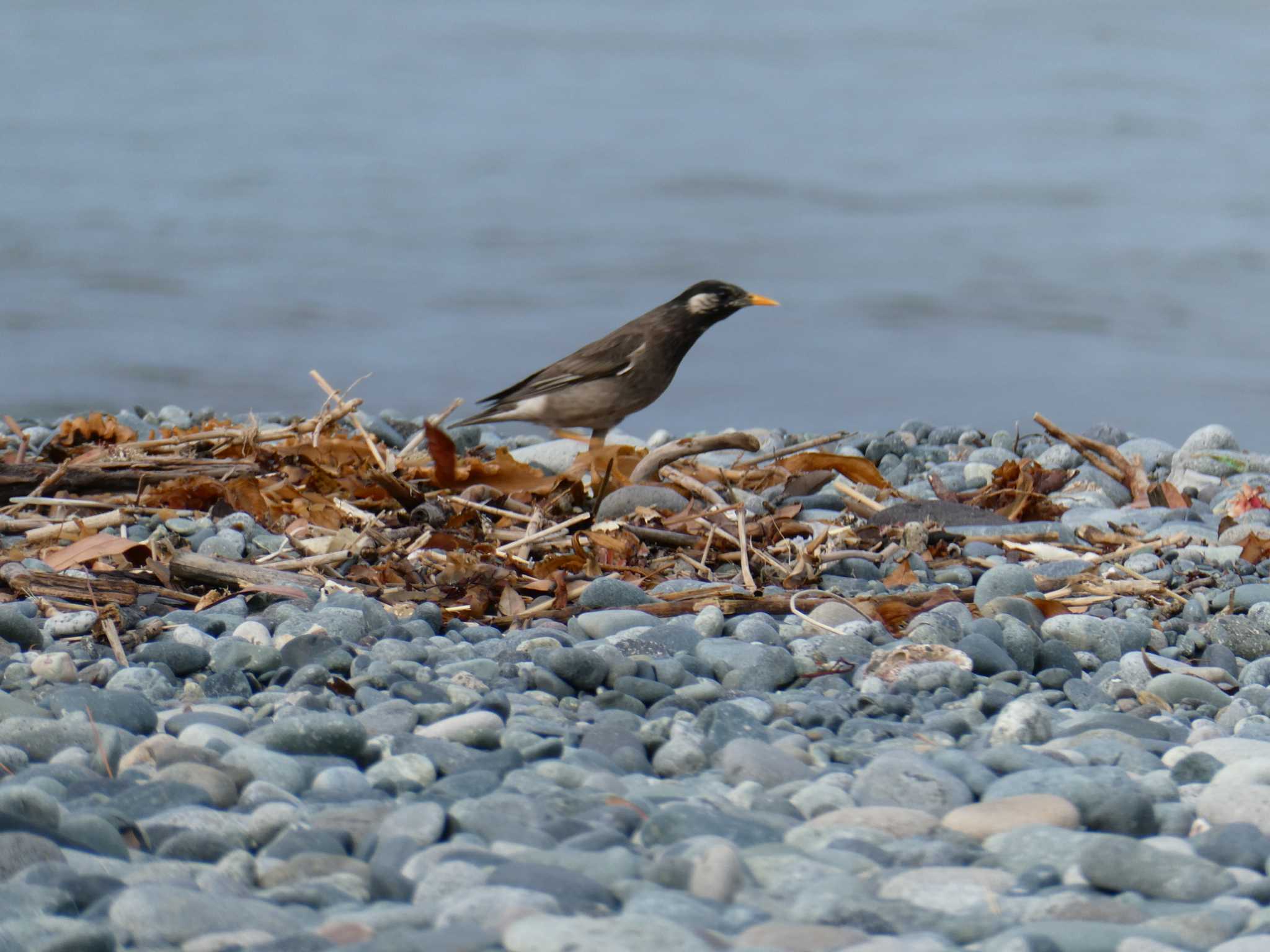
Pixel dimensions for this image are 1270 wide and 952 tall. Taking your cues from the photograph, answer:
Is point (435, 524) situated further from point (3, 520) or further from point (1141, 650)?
point (1141, 650)

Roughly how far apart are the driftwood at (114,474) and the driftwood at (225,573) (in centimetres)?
102

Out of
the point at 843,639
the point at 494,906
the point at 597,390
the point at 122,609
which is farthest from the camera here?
the point at 597,390

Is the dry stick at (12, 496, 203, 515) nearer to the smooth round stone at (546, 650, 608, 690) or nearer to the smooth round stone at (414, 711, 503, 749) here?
the smooth round stone at (546, 650, 608, 690)

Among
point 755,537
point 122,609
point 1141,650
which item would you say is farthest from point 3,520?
point 1141,650

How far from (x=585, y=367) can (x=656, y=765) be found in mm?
3971

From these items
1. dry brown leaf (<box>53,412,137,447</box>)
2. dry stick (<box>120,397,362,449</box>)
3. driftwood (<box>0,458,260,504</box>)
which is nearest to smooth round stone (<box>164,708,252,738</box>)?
driftwood (<box>0,458,260,504</box>)

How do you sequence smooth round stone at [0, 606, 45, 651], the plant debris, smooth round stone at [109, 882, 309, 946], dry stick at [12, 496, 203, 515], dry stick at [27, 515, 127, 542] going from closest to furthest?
smooth round stone at [109, 882, 309, 946], smooth round stone at [0, 606, 45, 651], the plant debris, dry stick at [27, 515, 127, 542], dry stick at [12, 496, 203, 515]

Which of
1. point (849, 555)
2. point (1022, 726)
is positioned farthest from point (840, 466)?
point (1022, 726)

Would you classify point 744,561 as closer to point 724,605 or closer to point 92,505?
point 724,605

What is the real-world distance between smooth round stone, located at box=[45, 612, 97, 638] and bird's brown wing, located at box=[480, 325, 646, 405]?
3.24 meters

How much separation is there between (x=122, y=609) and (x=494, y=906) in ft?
5.97

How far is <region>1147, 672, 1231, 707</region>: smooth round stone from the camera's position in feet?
8.51

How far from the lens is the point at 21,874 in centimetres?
157

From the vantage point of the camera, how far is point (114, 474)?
434 cm
